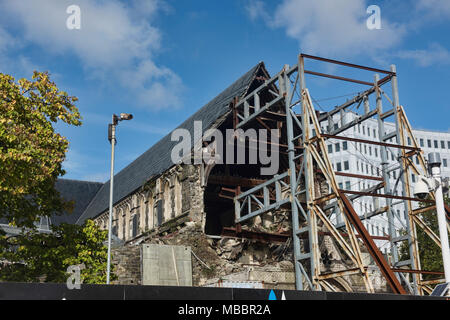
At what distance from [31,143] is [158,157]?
29195mm

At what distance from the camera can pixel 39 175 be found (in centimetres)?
2047

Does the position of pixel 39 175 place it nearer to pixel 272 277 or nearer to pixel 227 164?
pixel 272 277

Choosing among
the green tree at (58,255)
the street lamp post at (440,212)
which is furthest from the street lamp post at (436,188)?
the green tree at (58,255)

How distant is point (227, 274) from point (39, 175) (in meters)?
15.9

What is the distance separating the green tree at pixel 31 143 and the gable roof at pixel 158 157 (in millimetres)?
15843

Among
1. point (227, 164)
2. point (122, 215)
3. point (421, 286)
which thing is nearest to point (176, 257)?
point (227, 164)

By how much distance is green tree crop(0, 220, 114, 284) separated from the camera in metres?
22.4

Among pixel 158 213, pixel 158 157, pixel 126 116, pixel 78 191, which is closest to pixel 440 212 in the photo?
pixel 126 116

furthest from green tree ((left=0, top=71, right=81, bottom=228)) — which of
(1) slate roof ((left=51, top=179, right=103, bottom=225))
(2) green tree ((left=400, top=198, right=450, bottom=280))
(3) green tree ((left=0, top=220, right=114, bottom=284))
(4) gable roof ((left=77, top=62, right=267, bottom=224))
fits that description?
(1) slate roof ((left=51, top=179, right=103, bottom=225))

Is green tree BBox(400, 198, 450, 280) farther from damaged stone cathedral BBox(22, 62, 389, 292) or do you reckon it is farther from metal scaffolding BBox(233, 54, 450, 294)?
metal scaffolding BBox(233, 54, 450, 294)

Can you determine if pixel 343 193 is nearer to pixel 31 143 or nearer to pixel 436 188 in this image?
pixel 436 188

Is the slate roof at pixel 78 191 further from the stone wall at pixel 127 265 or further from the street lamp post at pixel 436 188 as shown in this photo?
the street lamp post at pixel 436 188

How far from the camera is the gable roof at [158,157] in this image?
37812 mm
